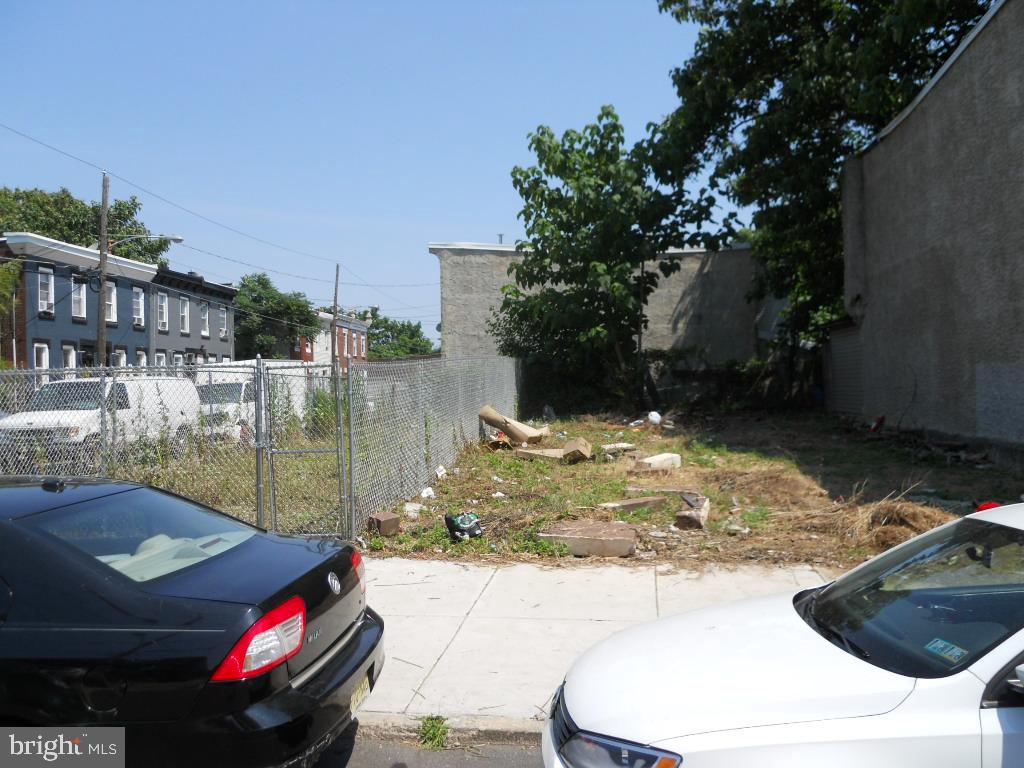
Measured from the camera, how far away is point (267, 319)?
176 feet

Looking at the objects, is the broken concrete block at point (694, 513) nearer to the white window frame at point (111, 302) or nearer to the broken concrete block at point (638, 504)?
the broken concrete block at point (638, 504)

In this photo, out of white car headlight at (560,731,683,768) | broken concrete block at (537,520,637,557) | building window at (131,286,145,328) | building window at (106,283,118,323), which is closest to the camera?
white car headlight at (560,731,683,768)

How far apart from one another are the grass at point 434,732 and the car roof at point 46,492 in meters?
2.06

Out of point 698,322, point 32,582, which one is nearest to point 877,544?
point 32,582

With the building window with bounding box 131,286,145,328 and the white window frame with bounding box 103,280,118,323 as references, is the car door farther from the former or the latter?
the building window with bounding box 131,286,145,328

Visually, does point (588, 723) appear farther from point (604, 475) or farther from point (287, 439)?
point (604, 475)

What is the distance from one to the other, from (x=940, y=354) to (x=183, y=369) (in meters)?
11.6

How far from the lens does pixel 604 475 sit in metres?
11.3

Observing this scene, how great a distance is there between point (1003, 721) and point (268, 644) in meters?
2.54

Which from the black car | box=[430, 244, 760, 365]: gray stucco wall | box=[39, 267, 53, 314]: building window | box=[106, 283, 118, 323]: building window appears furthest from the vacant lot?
box=[106, 283, 118, 323]: building window

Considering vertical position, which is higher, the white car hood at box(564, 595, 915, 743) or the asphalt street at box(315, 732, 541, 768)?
the white car hood at box(564, 595, 915, 743)

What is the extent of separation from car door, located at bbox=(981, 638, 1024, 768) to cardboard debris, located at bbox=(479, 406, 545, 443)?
464 inches

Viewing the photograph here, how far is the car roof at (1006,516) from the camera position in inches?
124

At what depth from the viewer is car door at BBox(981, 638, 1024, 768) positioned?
229cm
